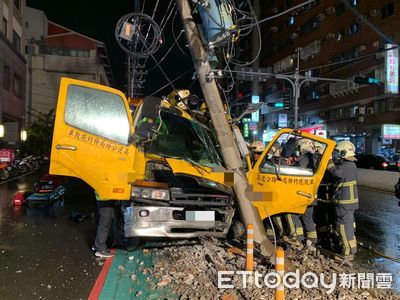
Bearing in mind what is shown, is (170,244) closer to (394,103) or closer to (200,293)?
(200,293)

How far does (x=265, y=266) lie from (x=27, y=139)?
3215 cm

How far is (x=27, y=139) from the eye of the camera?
33.0m

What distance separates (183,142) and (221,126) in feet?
3.15

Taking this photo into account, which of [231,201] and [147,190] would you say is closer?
[147,190]

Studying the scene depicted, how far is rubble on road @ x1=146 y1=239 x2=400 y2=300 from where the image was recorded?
172 inches

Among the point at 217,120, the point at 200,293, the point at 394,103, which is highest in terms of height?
the point at 394,103

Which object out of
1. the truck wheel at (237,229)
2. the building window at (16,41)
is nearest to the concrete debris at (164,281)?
the truck wheel at (237,229)

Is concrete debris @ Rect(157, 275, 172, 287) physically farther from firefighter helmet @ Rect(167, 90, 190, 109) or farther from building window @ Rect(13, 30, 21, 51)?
building window @ Rect(13, 30, 21, 51)

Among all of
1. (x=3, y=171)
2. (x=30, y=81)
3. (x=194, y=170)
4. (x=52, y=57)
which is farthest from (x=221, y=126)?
(x=52, y=57)

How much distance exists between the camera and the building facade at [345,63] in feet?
99.7

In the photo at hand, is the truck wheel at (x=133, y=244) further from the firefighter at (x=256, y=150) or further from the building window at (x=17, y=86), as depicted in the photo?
the building window at (x=17, y=86)

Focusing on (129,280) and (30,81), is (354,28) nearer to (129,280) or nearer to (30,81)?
(129,280)

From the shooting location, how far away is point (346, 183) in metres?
6.08

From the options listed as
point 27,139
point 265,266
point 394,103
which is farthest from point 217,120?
point 27,139
